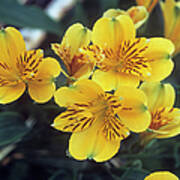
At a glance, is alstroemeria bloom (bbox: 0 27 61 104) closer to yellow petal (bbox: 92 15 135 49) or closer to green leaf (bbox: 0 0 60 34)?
yellow petal (bbox: 92 15 135 49)

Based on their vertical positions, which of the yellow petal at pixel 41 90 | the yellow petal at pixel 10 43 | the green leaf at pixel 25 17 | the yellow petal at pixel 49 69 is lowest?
the yellow petal at pixel 41 90

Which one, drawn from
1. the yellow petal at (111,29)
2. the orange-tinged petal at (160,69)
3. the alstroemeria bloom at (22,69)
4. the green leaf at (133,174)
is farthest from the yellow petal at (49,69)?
A: the green leaf at (133,174)

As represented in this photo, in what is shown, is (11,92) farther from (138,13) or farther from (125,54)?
(138,13)

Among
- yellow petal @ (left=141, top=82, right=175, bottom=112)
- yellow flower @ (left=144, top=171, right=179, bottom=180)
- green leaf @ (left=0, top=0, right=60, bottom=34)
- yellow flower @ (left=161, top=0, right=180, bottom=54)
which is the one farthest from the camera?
green leaf @ (left=0, top=0, right=60, bottom=34)

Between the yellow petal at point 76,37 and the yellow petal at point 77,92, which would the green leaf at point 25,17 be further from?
the yellow petal at point 77,92

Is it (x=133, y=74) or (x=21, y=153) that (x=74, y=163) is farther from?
(x=133, y=74)

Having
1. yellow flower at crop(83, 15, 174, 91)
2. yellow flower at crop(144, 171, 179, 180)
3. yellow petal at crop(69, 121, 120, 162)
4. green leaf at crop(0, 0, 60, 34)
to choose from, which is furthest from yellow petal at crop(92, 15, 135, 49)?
green leaf at crop(0, 0, 60, 34)

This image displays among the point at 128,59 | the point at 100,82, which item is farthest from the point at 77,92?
the point at 128,59
